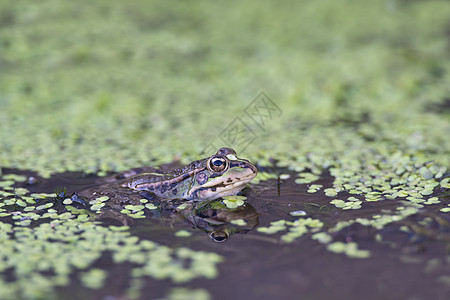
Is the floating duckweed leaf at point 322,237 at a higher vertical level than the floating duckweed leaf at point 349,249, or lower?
higher

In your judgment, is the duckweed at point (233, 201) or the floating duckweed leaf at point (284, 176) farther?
the floating duckweed leaf at point (284, 176)

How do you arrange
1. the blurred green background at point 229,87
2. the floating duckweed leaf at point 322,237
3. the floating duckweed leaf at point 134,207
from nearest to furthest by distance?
the floating duckweed leaf at point 322,237, the floating duckweed leaf at point 134,207, the blurred green background at point 229,87

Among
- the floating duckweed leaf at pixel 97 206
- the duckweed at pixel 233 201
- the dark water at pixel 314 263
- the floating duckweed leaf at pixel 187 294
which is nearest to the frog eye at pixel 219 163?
the duckweed at pixel 233 201

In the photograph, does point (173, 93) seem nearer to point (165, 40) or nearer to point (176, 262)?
point (165, 40)

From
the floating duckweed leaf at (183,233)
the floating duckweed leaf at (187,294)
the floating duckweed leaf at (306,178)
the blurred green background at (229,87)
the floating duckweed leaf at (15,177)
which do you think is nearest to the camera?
the floating duckweed leaf at (187,294)

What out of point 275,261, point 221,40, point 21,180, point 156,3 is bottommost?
point 275,261

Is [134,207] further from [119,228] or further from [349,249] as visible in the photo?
[349,249]

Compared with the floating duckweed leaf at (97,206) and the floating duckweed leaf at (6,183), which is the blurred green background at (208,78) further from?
the floating duckweed leaf at (97,206)

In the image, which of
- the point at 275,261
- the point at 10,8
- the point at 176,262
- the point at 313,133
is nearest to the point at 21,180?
the point at 176,262

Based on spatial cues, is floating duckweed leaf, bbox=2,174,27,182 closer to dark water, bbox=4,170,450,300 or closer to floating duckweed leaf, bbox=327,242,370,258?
dark water, bbox=4,170,450,300
